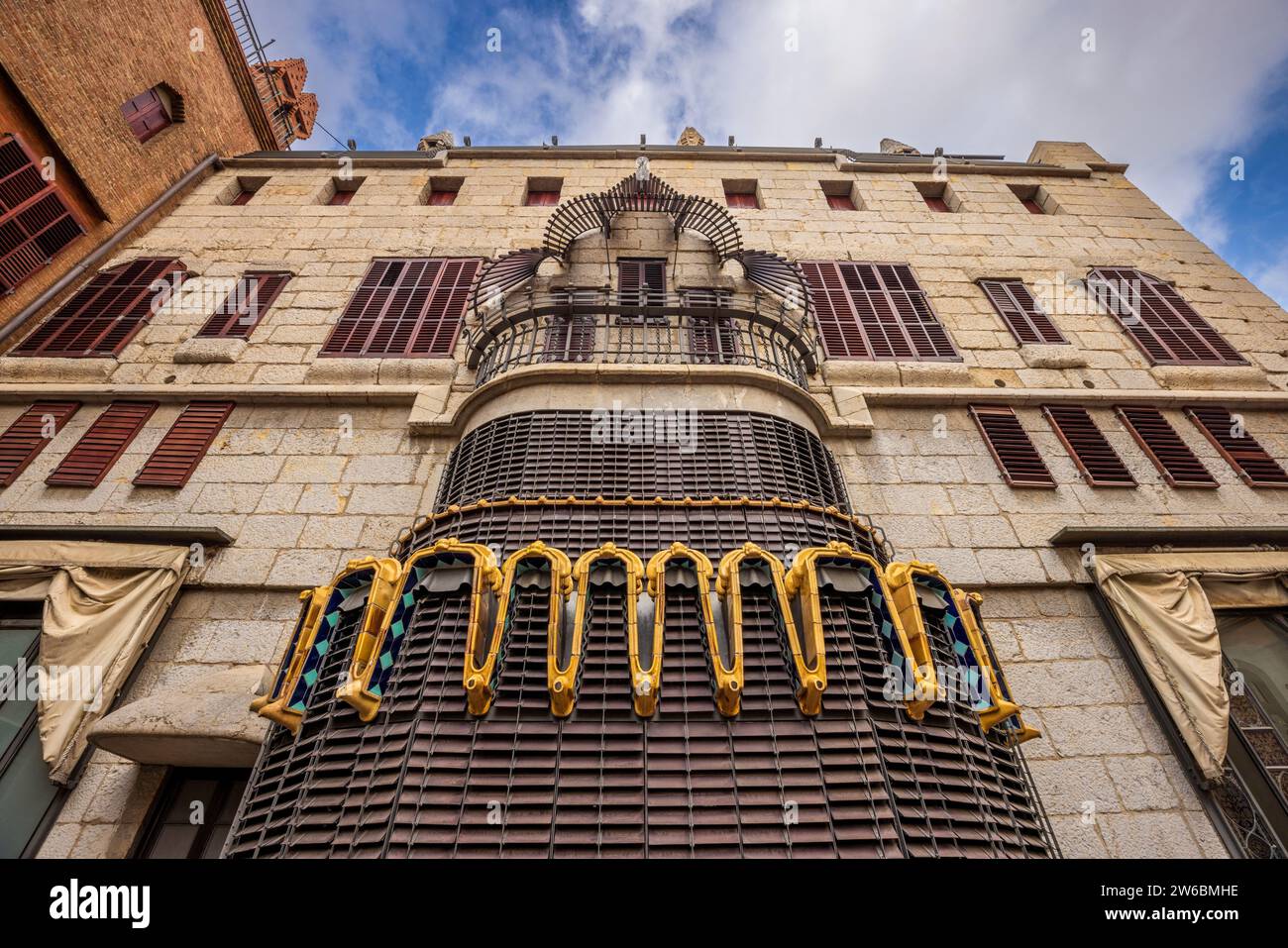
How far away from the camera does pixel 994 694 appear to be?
5.00m

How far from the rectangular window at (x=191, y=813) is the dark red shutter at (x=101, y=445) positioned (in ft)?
15.7

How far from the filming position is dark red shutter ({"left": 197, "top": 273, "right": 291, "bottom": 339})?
1086cm

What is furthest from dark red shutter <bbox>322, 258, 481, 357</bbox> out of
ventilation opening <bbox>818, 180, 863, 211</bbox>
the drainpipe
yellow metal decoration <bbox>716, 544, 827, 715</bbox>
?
ventilation opening <bbox>818, 180, 863, 211</bbox>

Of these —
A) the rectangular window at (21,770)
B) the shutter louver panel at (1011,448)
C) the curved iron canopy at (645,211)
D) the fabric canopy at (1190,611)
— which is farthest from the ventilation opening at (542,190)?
the fabric canopy at (1190,611)

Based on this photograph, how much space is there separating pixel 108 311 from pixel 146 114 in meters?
7.14

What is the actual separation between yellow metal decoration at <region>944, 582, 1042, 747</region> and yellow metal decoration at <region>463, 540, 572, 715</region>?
3652 mm

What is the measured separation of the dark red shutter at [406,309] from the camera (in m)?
10.6

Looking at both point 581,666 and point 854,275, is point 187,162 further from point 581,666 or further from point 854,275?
point 581,666

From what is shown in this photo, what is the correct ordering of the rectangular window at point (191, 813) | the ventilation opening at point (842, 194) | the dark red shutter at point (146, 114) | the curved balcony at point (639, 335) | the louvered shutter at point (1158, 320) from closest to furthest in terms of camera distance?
the rectangular window at point (191, 813), the curved balcony at point (639, 335), the louvered shutter at point (1158, 320), the dark red shutter at point (146, 114), the ventilation opening at point (842, 194)

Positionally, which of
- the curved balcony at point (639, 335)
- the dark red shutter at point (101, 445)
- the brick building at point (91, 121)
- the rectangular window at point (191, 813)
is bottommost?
the rectangular window at point (191, 813)

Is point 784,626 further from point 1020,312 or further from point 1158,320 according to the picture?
point 1158,320

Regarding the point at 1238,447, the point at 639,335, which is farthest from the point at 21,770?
the point at 1238,447

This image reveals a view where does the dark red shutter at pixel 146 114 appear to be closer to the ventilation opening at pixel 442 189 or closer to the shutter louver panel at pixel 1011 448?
the ventilation opening at pixel 442 189
